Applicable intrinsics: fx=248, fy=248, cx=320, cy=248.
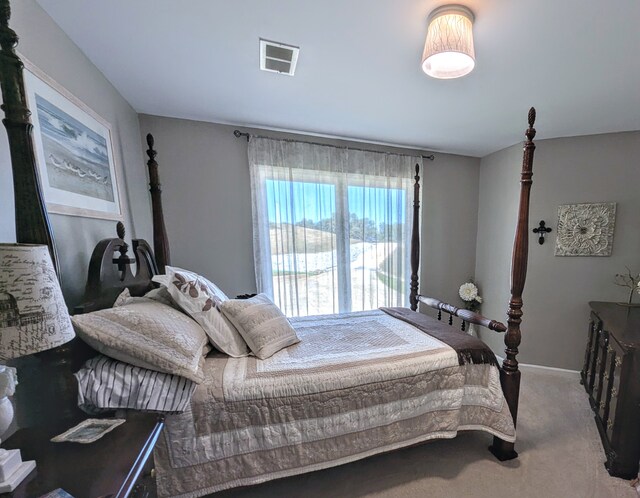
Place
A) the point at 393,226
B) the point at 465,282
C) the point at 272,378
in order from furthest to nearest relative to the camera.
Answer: the point at 465,282
the point at 393,226
the point at 272,378

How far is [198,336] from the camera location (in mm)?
1243

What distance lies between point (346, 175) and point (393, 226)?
816 millimetres

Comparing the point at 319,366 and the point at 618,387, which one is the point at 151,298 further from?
the point at 618,387

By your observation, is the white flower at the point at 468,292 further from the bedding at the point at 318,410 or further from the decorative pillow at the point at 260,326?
the decorative pillow at the point at 260,326

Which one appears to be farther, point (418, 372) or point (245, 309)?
point (245, 309)

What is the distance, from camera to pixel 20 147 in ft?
2.48

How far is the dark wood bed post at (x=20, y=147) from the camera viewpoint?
715 millimetres

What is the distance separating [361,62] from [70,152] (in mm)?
1689

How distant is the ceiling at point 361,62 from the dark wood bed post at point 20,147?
663 millimetres

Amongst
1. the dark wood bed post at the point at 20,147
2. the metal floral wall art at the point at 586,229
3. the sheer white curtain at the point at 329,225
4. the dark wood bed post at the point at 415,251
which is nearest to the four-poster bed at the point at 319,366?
the dark wood bed post at the point at 20,147

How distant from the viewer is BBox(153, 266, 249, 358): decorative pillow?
4.42 ft

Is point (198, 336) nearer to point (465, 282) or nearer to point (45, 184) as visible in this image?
point (45, 184)

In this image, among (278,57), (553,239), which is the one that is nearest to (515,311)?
(553,239)

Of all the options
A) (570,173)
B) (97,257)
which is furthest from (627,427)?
(97,257)
